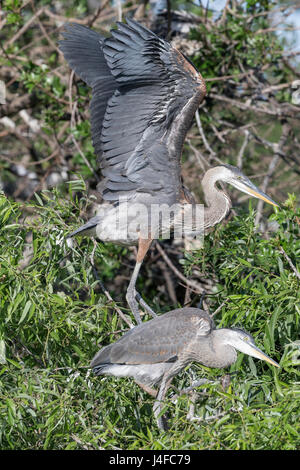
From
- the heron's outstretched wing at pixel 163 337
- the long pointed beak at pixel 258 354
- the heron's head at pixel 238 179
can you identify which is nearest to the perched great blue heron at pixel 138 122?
the heron's head at pixel 238 179

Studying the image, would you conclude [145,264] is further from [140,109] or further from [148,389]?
[148,389]

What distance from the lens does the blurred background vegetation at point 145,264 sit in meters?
3.09

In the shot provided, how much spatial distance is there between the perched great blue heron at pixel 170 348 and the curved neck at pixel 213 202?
4.31 ft

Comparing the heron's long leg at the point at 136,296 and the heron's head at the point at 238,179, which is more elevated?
the heron's head at the point at 238,179

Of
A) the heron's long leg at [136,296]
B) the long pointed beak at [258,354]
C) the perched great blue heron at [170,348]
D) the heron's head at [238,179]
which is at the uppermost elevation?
the heron's head at [238,179]

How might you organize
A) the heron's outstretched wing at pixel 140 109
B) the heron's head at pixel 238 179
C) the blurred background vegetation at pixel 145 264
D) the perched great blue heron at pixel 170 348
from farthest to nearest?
1. the heron's head at pixel 238 179
2. the heron's outstretched wing at pixel 140 109
3. the perched great blue heron at pixel 170 348
4. the blurred background vegetation at pixel 145 264

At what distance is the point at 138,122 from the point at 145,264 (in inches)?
73.7

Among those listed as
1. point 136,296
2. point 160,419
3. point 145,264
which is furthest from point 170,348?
point 145,264

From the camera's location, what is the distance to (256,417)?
9.59 feet

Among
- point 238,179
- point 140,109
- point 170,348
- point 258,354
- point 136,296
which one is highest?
point 140,109

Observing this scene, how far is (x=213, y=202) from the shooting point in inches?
197

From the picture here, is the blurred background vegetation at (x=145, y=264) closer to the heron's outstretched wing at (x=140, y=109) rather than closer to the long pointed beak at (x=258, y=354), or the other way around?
the long pointed beak at (x=258, y=354)

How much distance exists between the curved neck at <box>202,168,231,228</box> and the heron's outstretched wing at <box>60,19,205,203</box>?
246mm
